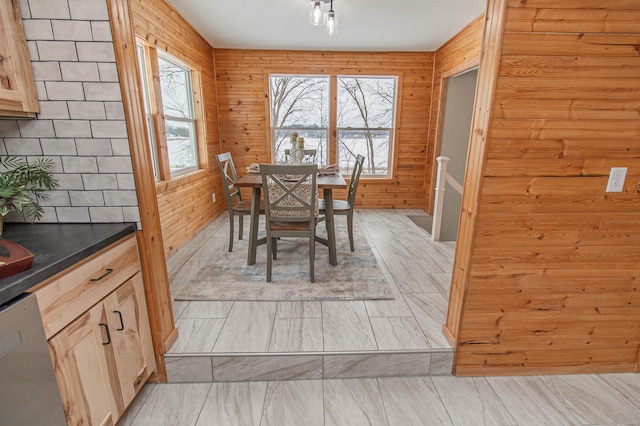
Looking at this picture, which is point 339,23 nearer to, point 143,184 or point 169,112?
point 169,112

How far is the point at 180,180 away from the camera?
125 inches

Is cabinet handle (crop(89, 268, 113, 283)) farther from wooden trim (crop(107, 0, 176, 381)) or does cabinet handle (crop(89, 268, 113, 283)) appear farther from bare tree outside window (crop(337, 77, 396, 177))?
bare tree outside window (crop(337, 77, 396, 177))

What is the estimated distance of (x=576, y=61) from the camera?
1318mm

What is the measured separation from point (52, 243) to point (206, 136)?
10.1ft

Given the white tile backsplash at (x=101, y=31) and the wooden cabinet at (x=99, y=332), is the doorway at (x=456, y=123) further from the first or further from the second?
A: the white tile backsplash at (x=101, y=31)

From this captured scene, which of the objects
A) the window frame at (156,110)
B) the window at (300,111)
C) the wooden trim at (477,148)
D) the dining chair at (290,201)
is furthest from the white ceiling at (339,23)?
the wooden trim at (477,148)

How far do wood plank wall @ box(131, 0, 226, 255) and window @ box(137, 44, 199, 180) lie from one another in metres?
0.12

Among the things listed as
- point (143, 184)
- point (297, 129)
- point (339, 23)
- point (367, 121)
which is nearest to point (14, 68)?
point (143, 184)

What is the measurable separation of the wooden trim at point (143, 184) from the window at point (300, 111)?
341 cm

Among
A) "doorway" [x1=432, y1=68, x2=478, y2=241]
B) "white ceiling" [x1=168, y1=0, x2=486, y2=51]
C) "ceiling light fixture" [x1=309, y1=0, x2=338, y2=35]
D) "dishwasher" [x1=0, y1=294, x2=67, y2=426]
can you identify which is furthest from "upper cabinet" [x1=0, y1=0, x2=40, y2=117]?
"doorway" [x1=432, y1=68, x2=478, y2=241]

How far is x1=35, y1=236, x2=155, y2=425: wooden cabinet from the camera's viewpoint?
1.01 meters

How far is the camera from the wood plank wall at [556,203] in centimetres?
129

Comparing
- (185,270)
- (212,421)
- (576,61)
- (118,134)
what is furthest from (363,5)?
(212,421)

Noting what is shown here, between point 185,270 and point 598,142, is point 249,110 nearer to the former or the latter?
point 185,270
